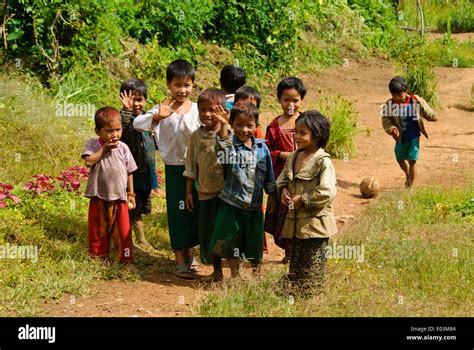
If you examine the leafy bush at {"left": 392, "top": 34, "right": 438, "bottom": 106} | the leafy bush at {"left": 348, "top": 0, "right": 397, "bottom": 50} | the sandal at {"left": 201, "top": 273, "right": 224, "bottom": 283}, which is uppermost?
the leafy bush at {"left": 348, "top": 0, "right": 397, "bottom": 50}

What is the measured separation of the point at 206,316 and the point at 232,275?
0.92m

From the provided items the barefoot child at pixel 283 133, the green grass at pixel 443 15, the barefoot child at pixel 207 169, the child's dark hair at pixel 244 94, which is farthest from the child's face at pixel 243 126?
the green grass at pixel 443 15

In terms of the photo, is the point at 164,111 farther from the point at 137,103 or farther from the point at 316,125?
the point at 316,125

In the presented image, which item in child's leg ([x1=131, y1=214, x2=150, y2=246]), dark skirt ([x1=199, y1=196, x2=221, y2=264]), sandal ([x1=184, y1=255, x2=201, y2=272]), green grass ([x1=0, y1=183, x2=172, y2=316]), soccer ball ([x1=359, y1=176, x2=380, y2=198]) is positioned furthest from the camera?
soccer ball ([x1=359, y1=176, x2=380, y2=198])

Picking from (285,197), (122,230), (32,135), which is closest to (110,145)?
(122,230)

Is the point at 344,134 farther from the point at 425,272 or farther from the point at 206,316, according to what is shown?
the point at 206,316

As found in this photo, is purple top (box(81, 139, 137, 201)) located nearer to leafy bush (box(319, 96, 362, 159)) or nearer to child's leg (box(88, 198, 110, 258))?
child's leg (box(88, 198, 110, 258))

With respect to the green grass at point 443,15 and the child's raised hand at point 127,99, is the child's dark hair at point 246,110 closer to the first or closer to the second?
the child's raised hand at point 127,99

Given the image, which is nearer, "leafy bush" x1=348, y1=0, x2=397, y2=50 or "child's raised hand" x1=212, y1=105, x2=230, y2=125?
"child's raised hand" x1=212, y1=105, x2=230, y2=125

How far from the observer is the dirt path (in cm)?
580

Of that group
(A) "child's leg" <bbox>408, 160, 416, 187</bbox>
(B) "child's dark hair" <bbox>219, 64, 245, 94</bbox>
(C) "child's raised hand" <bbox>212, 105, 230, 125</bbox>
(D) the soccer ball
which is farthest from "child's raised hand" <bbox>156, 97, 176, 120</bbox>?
(A) "child's leg" <bbox>408, 160, 416, 187</bbox>

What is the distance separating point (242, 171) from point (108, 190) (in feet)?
3.66

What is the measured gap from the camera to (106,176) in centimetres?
647

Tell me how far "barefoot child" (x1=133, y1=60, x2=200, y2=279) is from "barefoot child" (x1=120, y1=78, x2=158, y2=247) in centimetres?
53
